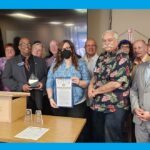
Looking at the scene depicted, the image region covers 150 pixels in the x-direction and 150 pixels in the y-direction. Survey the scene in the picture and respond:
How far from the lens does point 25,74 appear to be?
2.84 meters

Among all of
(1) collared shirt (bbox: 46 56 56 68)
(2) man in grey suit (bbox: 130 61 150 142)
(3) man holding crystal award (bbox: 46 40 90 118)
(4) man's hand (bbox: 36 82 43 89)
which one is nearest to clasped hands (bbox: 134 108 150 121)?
(2) man in grey suit (bbox: 130 61 150 142)

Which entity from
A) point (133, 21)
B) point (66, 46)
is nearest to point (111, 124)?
point (66, 46)

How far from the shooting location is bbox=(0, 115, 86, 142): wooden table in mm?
1786

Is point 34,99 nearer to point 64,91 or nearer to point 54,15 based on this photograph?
point 64,91

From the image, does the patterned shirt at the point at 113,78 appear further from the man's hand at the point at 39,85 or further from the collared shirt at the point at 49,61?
the collared shirt at the point at 49,61

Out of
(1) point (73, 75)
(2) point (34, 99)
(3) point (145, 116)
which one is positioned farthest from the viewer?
(2) point (34, 99)

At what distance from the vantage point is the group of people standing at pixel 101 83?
7.22ft

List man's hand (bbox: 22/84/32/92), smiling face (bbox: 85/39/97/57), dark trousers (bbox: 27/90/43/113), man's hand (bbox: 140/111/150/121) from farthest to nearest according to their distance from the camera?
smiling face (bbox: 85/39/97/57) → dark trousers (bbox: 27/90/43/113) → man's hand (bbox: 22/84/32/92) → man's hand (bbox: 140/111/150/121)

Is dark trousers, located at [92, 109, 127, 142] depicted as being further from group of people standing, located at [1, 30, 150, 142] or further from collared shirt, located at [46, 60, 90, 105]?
collared shirt, located at [46, 60, 90, 105]

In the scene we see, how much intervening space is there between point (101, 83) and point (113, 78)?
0.53 feet

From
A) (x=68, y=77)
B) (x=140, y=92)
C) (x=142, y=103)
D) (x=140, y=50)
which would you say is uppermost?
(x=140, y=50)

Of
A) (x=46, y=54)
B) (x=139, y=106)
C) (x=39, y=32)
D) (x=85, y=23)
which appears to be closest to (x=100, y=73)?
(x=139, y=106)

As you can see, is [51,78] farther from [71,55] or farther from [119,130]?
[119,130]

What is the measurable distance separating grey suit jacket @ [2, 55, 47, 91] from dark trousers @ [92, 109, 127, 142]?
2.78 feet
